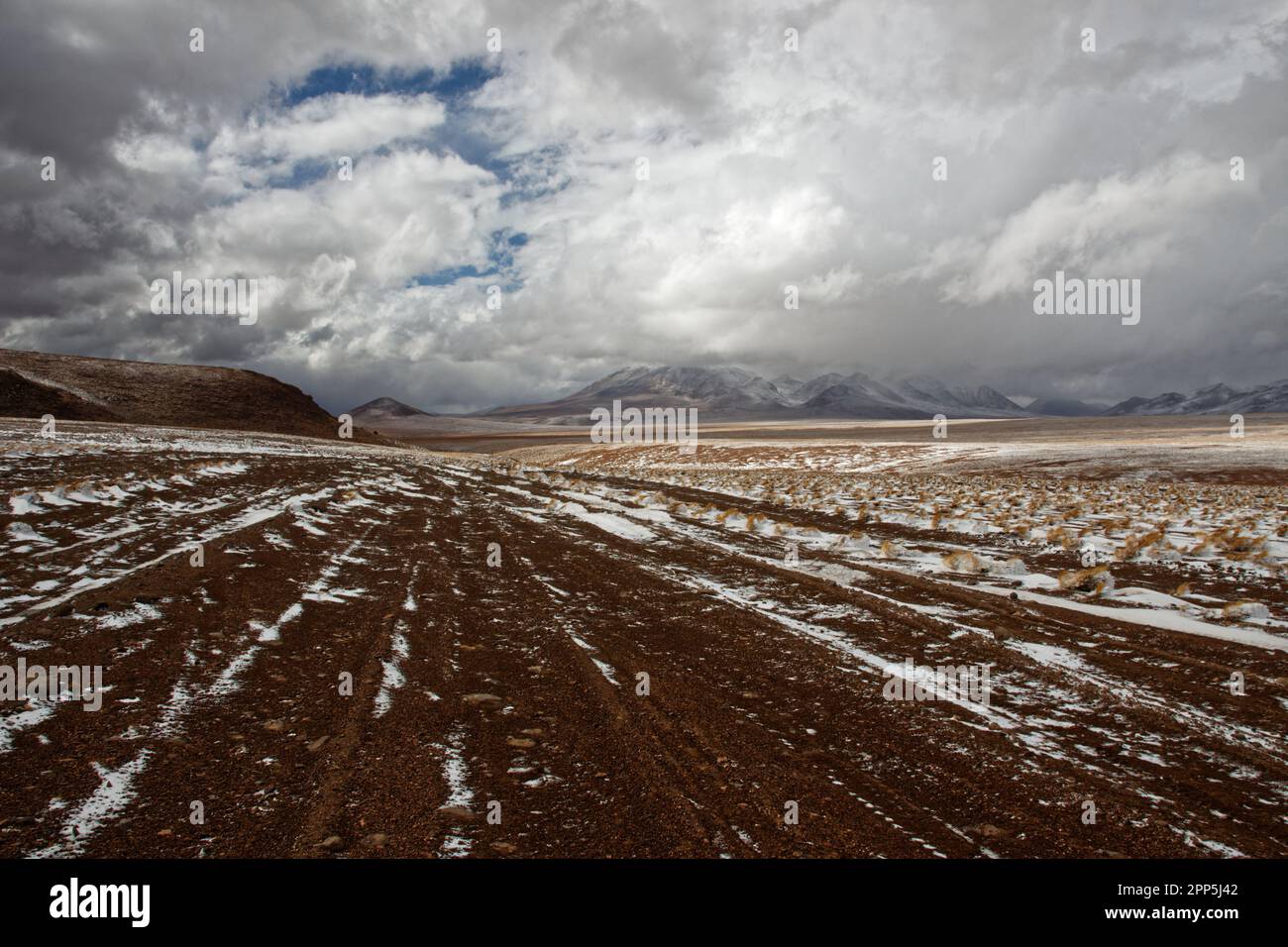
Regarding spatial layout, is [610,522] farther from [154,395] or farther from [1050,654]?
[154,395]

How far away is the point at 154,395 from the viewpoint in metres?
81.9

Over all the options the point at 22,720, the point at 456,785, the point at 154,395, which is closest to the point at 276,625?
the point at 22,720

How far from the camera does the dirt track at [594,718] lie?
3629mm

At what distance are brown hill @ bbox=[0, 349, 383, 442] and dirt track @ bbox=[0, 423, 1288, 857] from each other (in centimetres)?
8256

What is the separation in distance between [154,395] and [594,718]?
100 m

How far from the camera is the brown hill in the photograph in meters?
70.6

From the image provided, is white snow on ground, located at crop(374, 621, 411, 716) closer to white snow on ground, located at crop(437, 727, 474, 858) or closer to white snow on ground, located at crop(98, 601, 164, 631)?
white snow on ground, located at crop(437, 727, 474, 858)

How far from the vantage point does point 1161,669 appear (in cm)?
634

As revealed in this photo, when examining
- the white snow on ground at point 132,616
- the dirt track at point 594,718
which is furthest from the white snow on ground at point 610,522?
the white snow on ground at point 132,616

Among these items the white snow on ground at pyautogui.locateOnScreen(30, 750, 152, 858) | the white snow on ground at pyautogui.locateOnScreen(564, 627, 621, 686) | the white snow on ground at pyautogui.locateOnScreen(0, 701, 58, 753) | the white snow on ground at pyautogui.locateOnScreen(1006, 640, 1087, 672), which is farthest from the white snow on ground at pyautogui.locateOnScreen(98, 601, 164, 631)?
the white snow on ground at pyautogui.locateOnScreen(1006, 640, 1087, 672)
